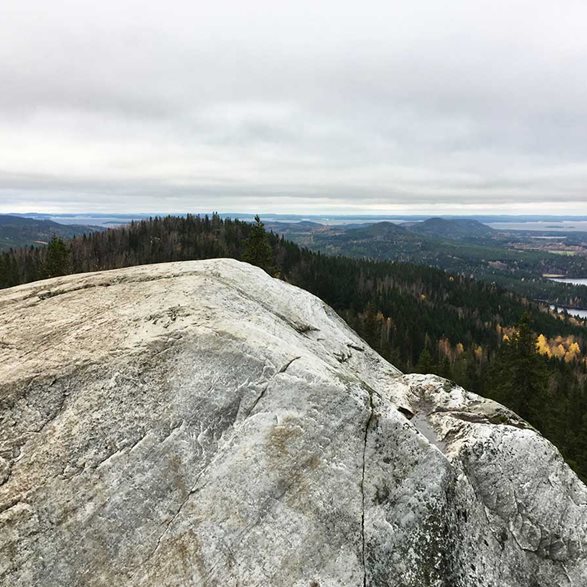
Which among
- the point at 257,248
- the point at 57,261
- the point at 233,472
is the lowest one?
the point at 57,261

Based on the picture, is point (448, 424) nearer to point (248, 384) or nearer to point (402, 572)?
point (402, 572)

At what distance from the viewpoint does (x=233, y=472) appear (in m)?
10.6

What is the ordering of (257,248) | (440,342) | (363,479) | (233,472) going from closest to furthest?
(233,472), (363,479), (257,248), (440,342)

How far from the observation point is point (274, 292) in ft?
62.8

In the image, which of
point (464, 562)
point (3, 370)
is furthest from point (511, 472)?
point (3, 370)

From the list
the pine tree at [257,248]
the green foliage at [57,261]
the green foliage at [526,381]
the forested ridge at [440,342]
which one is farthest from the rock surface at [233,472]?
the green foliage at [57,261]

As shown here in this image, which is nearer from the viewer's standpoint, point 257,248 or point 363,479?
point 363,479

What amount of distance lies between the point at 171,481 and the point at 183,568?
193cm

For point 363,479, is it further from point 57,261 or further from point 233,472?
point 57,261

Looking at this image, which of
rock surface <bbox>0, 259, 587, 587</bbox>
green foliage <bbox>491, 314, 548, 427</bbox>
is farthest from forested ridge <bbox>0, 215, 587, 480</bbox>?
rock surface <bbox>0, 259, 587, 587</bbox>

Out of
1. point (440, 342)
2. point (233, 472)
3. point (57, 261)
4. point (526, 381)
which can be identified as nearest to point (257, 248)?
point (57, 261)

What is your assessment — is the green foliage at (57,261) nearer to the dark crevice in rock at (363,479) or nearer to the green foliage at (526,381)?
the green foliage at (526,381)

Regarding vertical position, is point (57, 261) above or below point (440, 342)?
above

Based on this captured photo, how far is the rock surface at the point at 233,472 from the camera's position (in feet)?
31.6
